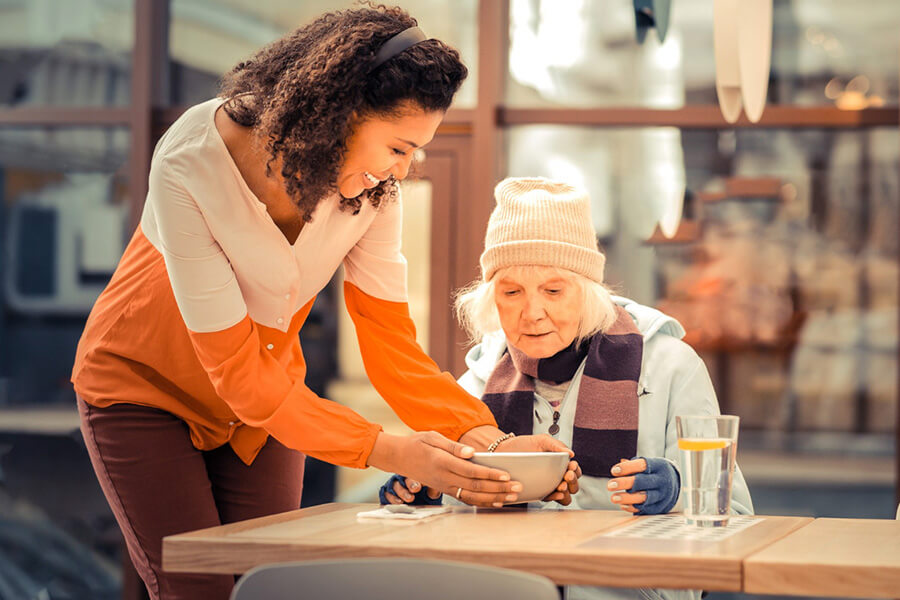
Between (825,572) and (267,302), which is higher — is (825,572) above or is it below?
below

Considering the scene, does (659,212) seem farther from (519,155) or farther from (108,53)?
(108,53)

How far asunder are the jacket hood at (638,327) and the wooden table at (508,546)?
0.58 meters

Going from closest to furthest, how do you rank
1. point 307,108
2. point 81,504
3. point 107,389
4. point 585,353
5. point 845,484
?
point 307,108, point 107,389, point 585,353, point 845,484, point 81,504

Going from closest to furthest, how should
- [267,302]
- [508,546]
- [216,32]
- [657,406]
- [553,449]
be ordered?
[508,546], [553,449], [267,302], [657,406], [216,32]

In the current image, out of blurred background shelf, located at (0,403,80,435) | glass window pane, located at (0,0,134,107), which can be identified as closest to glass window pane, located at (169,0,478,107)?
glass window pane, located at (0,0,134,107)

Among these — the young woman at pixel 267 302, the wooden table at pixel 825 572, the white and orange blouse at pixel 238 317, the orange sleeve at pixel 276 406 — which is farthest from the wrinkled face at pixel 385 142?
the wooden table at pixel 825 572

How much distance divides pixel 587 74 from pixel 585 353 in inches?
75.7

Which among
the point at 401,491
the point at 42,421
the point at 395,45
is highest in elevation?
the point at 395,45

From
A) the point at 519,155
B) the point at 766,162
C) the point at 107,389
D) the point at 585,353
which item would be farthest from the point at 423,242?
the point at 107,389

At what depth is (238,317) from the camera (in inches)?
66.8

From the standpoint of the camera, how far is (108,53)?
13.2 ft

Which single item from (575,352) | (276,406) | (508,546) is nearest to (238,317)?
(276,406)

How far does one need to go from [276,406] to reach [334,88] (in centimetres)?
49

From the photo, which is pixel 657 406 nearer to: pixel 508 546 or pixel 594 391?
pixel 594 391
